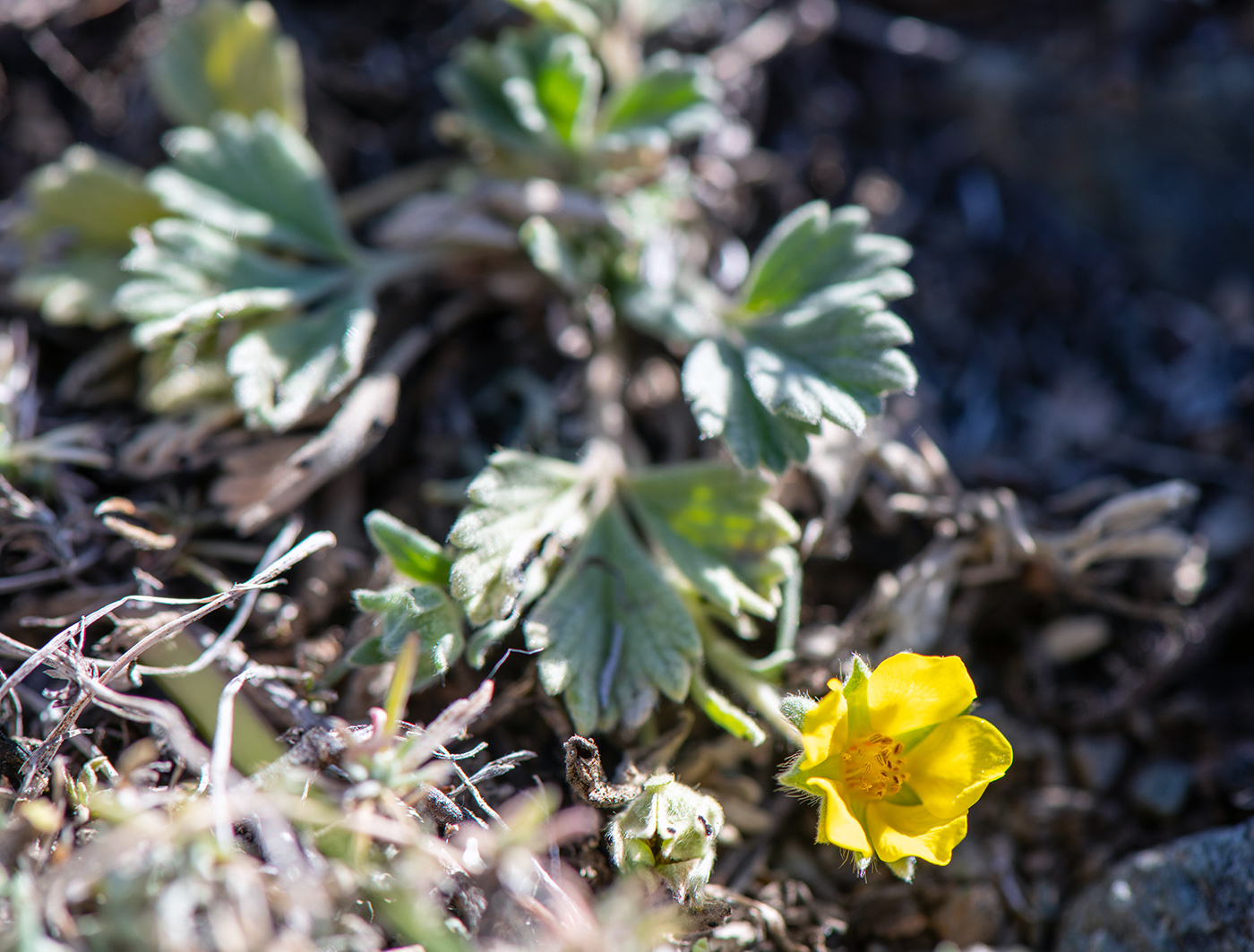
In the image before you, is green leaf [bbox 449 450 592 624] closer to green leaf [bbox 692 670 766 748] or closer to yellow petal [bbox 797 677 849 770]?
green leaf [bbox 692 670 766 748]

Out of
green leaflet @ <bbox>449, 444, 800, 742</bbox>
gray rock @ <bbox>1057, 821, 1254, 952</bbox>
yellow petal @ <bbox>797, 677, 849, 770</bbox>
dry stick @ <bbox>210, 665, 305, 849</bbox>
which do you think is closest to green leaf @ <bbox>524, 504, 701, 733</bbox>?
green leaflet @ <bbox>449, 444, 800, 742</bbox>

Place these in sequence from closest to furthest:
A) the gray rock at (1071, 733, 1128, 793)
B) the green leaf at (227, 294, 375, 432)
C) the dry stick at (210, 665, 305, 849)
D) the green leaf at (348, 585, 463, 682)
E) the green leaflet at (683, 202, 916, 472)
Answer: the dry stick at (210, 665, 305, 849) < the green leaf at (348, 585, 463, 682) < the green leaflet at (683, 202, 916, 472) < the green leaf at (227, 294, 375, 432) < the gray rock at (1071, 733, 1128, 793)

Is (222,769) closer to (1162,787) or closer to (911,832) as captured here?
(911,832)

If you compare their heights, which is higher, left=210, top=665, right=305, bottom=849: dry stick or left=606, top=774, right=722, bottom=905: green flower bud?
left=210, top=665, right=305, bottom=849: dry stick

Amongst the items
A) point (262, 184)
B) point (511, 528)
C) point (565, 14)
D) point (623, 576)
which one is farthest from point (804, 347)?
point (262, 184)

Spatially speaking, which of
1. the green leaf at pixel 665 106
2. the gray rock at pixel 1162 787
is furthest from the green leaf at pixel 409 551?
the gray rock at pixel 1162 787

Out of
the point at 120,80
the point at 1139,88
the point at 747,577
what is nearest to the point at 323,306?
the point at 120,80

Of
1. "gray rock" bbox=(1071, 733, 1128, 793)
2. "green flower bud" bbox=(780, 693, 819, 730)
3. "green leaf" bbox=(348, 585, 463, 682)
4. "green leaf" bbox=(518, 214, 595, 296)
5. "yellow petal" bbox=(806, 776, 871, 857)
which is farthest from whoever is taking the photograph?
"green leaf" bbox=(518, 214, 595, 296)
